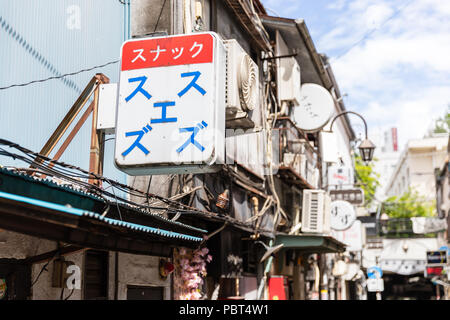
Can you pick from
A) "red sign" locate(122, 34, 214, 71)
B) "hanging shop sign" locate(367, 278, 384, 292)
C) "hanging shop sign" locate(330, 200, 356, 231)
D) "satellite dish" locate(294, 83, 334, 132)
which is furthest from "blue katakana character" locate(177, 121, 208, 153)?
"hanging shop sign" locate(367, 278, 384, 292)

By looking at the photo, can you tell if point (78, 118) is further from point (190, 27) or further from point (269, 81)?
point (269, 81)

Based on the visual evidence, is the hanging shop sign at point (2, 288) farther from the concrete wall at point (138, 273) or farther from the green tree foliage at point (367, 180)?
the green tree foliage at point (367, 180)

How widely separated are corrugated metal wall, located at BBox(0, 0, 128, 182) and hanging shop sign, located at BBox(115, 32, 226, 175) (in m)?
1.22

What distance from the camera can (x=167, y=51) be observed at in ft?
27.1

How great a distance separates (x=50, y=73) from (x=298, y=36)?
11636 mm

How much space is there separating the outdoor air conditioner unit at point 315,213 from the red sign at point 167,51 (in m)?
12.6

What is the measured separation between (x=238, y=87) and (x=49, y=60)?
310cm

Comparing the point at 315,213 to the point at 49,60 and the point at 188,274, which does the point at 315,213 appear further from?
the point at 49,60

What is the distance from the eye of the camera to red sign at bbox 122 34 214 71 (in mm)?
8141

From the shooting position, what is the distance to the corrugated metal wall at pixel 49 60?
7.94 metres

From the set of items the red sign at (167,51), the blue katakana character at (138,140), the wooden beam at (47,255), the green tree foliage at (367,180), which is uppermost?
the green tree foliage at (367,180)

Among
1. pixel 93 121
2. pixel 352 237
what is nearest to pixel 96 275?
pixel 93 121

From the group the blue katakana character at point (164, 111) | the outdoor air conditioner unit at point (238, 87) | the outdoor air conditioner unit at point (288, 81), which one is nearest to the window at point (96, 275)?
the blue katakana character at point (164, 111)
